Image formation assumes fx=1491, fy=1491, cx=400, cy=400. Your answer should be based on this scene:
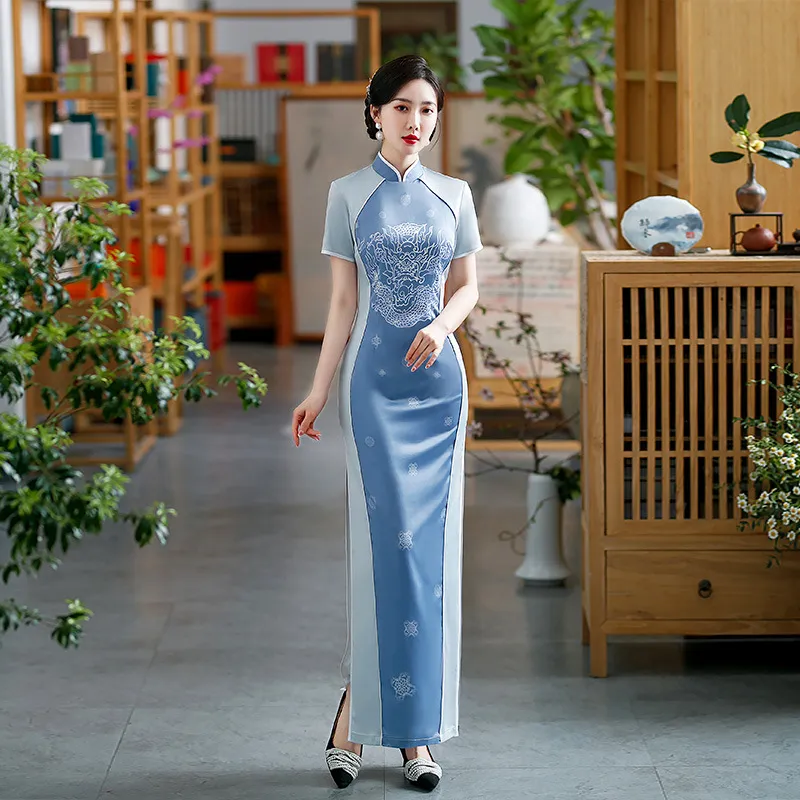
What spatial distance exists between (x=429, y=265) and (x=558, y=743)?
44.3 inches

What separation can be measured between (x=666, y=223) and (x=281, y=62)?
7318mm

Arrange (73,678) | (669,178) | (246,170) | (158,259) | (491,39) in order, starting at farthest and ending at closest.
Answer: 1. (246,170)
2. (158,259)
3. (491,39)
4. (669,178)
5. (73,678)

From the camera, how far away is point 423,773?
3.04 m

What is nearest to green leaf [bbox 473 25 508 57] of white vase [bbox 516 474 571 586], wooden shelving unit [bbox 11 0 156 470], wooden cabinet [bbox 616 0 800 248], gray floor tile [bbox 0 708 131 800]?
wooden shelving unit [bbox 11 0 156 470]

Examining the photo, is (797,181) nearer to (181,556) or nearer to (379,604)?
(379,604)

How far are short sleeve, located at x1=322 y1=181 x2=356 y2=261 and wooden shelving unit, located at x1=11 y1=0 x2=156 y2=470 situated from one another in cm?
302

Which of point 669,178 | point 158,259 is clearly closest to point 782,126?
point 669,178

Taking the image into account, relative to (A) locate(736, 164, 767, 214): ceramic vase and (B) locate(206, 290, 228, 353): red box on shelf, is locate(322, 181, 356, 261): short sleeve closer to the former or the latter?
(A) locate(736, 164, 767, 214): ceramic vase

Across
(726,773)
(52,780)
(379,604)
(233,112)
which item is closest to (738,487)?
(726,773)

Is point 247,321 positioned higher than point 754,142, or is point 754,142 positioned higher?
point 754,142

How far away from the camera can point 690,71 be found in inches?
159

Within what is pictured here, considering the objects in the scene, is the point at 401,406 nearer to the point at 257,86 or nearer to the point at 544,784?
the point at 544,784

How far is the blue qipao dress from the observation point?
294cm

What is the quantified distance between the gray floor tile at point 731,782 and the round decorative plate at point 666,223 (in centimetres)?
128
